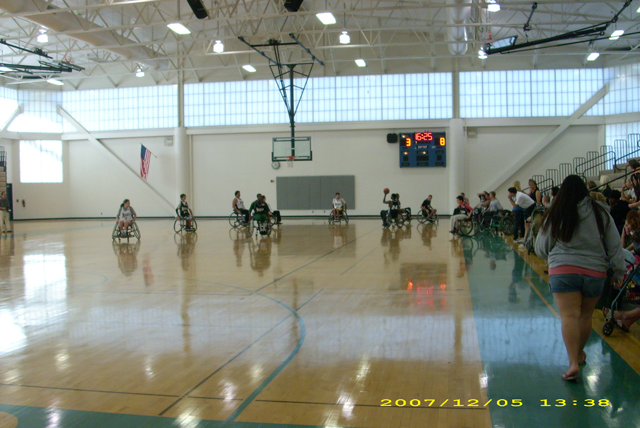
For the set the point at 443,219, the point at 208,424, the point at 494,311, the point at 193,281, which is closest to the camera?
the point at 208,424

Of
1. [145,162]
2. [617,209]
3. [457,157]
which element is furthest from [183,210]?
[617,209]

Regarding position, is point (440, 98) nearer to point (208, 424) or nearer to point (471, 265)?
point (471, 265)

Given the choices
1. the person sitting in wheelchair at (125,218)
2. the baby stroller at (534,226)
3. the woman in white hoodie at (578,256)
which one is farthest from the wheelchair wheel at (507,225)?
the woman in white hoodie at (578,256)

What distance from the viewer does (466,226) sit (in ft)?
45.5

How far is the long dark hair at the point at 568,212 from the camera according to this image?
332 cm

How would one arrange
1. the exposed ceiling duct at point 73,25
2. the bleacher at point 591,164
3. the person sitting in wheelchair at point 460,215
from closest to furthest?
the exposed ceiling duct at point 73,25 → the person sitting in wheelchair at point 460,215 → the bleacher at point 591,164

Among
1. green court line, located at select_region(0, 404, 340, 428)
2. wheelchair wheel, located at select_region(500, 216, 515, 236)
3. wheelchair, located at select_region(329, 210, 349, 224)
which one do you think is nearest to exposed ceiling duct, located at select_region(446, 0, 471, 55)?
wheelchair wheel, located at select_region(500, 216, 515, 236)

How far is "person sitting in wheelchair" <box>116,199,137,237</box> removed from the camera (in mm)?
13977

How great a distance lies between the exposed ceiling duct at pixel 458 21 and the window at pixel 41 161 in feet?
64.2

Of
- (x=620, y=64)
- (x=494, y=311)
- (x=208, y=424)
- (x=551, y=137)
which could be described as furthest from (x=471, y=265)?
(x=620, y=64)

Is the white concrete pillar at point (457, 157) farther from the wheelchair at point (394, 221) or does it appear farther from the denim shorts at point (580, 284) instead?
the denim shorts at point (580, 284)

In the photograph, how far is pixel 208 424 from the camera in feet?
9.50

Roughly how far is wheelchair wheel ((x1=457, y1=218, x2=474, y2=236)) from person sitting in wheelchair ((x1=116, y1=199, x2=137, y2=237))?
8.71 meters

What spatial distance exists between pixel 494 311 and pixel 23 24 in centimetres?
1949
